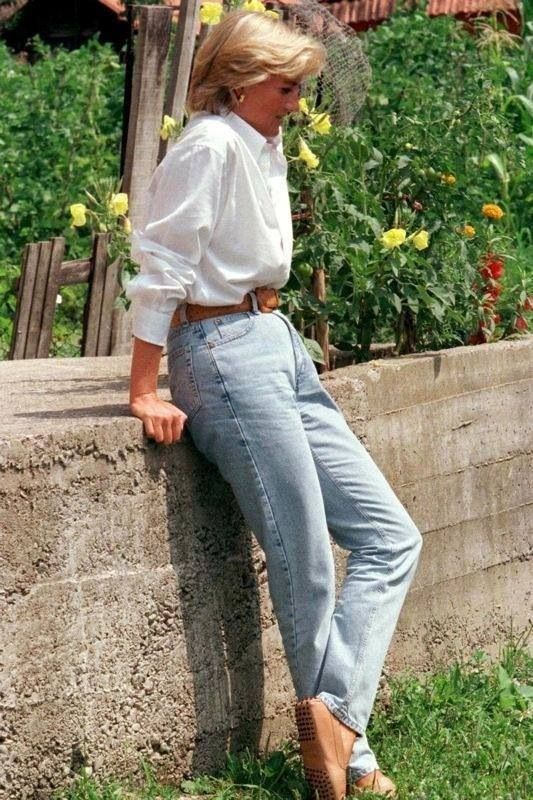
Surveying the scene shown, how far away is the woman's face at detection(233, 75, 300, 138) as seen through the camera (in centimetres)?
395

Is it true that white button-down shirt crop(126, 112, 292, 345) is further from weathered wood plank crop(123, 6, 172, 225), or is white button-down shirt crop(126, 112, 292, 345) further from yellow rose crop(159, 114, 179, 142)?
weathered wood plank crop(123, 6, 172, 225)

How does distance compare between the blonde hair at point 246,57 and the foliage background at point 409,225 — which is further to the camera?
the foliage background at point 409,225

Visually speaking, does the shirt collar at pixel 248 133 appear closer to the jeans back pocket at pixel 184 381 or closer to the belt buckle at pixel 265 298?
the belt buckle at pixel 265 298

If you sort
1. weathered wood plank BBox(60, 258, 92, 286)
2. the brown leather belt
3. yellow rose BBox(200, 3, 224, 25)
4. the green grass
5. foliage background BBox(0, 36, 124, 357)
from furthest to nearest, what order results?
foliage background BBox(0, 36, 124, 357) < weathered wood plank BBox(60, 258, 92, 286) < yellow rose BBox(200, 3, 224, 25) < the green grass < the brown leather belt

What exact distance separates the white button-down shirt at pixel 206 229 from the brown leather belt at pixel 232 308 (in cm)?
3

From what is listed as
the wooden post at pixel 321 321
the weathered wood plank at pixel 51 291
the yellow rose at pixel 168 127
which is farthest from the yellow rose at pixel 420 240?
the weathered wood plank at pixel 51 291

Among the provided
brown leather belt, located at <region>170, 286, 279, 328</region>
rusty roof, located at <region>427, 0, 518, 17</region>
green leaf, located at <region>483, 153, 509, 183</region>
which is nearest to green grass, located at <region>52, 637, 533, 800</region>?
brown leather belt, located at <region>170, 286, 279, 328</region>

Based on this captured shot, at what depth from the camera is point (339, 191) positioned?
525 centimetres

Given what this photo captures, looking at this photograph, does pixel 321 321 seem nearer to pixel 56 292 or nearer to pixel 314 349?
pixel 314 349

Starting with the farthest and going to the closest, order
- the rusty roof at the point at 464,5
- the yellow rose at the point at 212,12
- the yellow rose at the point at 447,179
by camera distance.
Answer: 1. the rusty roof at the point at 464,5
2. the yellow rose at the point at 447,179
3. the yellow rose at the point at 212,12

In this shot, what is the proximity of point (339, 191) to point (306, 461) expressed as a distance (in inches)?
61.0

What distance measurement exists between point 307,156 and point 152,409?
1418 mm

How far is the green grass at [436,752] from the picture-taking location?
4094mm

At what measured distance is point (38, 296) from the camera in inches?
262
